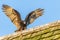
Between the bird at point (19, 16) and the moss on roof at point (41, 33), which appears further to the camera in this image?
the bird at point (19, 16)

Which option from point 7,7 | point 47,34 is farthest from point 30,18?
point 47,34

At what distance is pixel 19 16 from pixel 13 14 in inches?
7.9

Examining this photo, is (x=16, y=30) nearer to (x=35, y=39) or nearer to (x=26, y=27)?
(x=26, y=27)

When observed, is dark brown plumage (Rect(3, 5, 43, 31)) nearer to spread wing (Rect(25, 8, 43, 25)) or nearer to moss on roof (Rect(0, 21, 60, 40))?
spread wing (Rect(25, 8, 43, 25))

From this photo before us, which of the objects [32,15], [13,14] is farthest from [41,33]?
[13,14]

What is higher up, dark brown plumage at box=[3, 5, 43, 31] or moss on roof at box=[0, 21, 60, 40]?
dark brown plumage at box=[3, 5, 43, 31]

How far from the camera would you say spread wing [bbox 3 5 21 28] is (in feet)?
23.2

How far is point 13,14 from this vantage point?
7.21 meters

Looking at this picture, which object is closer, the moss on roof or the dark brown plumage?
the moss on roof

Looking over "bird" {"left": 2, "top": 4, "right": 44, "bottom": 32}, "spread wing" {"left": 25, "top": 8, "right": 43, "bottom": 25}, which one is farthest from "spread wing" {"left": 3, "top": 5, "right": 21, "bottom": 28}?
"spread wing" {"left": 25, "top": 8, "right": 43, "bottom": 25}

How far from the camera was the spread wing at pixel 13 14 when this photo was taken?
23.2 feet

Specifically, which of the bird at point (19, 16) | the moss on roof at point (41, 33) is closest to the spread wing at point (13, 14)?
the bird at point (19, 16)

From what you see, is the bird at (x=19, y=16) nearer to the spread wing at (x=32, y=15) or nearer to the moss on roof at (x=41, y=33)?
the spread wing at (x=32, y=15)

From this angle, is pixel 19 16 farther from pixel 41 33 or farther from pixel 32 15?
pixel 41 33
